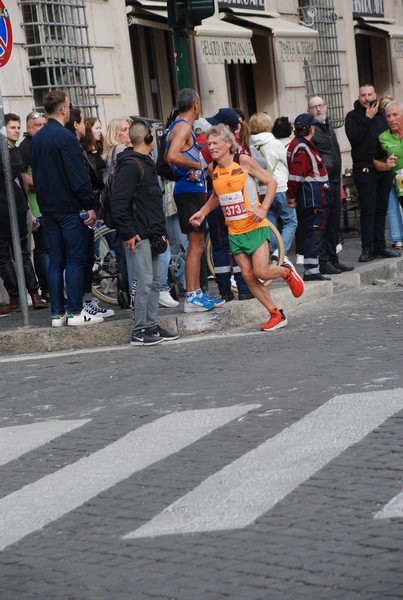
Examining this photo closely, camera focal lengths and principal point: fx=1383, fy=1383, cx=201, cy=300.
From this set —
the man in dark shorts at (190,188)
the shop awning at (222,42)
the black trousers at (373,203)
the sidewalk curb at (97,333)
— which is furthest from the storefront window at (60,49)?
the sidewalk curb at (97,333)

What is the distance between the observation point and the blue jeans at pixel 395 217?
51.2 feet

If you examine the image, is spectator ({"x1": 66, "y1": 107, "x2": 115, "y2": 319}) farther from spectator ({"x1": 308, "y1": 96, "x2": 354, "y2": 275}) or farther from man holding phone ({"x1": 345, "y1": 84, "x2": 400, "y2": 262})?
man holding phone ({"x1": 345, "y1": 84, "x2": 400, "y2": 262})

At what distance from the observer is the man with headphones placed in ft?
33.9

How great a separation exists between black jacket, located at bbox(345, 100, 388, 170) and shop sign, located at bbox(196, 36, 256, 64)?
14.0ft

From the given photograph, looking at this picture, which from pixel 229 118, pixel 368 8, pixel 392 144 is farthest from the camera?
pixel 368 8

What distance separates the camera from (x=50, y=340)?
36.3 ft

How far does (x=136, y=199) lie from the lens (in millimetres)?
10477

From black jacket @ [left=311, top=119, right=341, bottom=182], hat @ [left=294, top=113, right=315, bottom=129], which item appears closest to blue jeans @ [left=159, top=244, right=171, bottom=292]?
hat @ [left=294, top=113, right=315, bottom=129]

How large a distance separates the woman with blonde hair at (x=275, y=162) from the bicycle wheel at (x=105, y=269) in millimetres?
2238

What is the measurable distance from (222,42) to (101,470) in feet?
44.1

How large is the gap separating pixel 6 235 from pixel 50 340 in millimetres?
1968

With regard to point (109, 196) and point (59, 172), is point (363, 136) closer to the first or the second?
point (59, 172)

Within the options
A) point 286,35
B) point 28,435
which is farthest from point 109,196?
point 286,35

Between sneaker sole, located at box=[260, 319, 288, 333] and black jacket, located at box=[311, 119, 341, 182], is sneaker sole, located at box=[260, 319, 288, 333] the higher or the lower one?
the lower one
